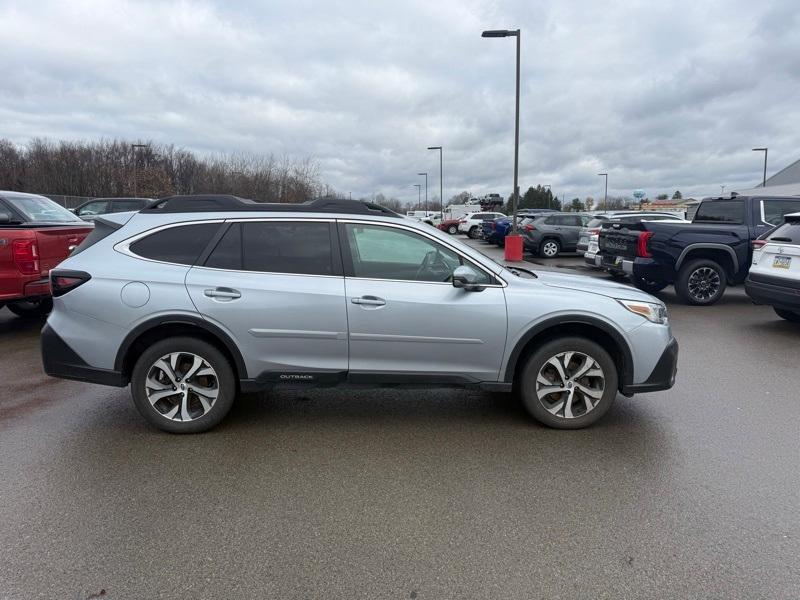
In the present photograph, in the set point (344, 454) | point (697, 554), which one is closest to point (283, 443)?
point (344, 454)

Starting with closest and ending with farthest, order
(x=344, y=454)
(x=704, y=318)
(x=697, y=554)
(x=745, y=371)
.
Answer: (x=697, y=554) < (x=344, y=454) < (x=745, y=371) < (x=704, y=318)

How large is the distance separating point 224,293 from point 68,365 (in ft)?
4.30

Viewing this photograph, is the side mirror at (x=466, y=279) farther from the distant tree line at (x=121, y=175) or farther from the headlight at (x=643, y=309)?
the distant tree line at (x=121, y=175)

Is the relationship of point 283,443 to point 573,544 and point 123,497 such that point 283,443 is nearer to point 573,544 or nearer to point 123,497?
point 123,497

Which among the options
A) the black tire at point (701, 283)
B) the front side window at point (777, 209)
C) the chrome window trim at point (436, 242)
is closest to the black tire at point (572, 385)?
the chrome window trim at point (436, 242)

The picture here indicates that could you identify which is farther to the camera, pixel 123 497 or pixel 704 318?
pixel 704 318

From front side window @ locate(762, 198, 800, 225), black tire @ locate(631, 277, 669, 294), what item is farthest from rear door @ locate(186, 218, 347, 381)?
front side window @ locate(762, 198, 800, 225)

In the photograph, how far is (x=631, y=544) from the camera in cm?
269

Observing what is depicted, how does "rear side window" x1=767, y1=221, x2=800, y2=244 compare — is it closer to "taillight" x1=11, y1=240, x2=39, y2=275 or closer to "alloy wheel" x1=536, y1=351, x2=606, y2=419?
"alloy wheel" x1=536, y1=351, x2=606, y2=419

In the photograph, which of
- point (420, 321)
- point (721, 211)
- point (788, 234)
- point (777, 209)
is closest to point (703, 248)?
point (721, 211)

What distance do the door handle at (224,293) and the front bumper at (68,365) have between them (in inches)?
36.0

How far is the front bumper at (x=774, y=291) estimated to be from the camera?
22.8 feet

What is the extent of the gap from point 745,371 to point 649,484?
3.24 meters

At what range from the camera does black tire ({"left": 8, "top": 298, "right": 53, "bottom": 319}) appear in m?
8.14
